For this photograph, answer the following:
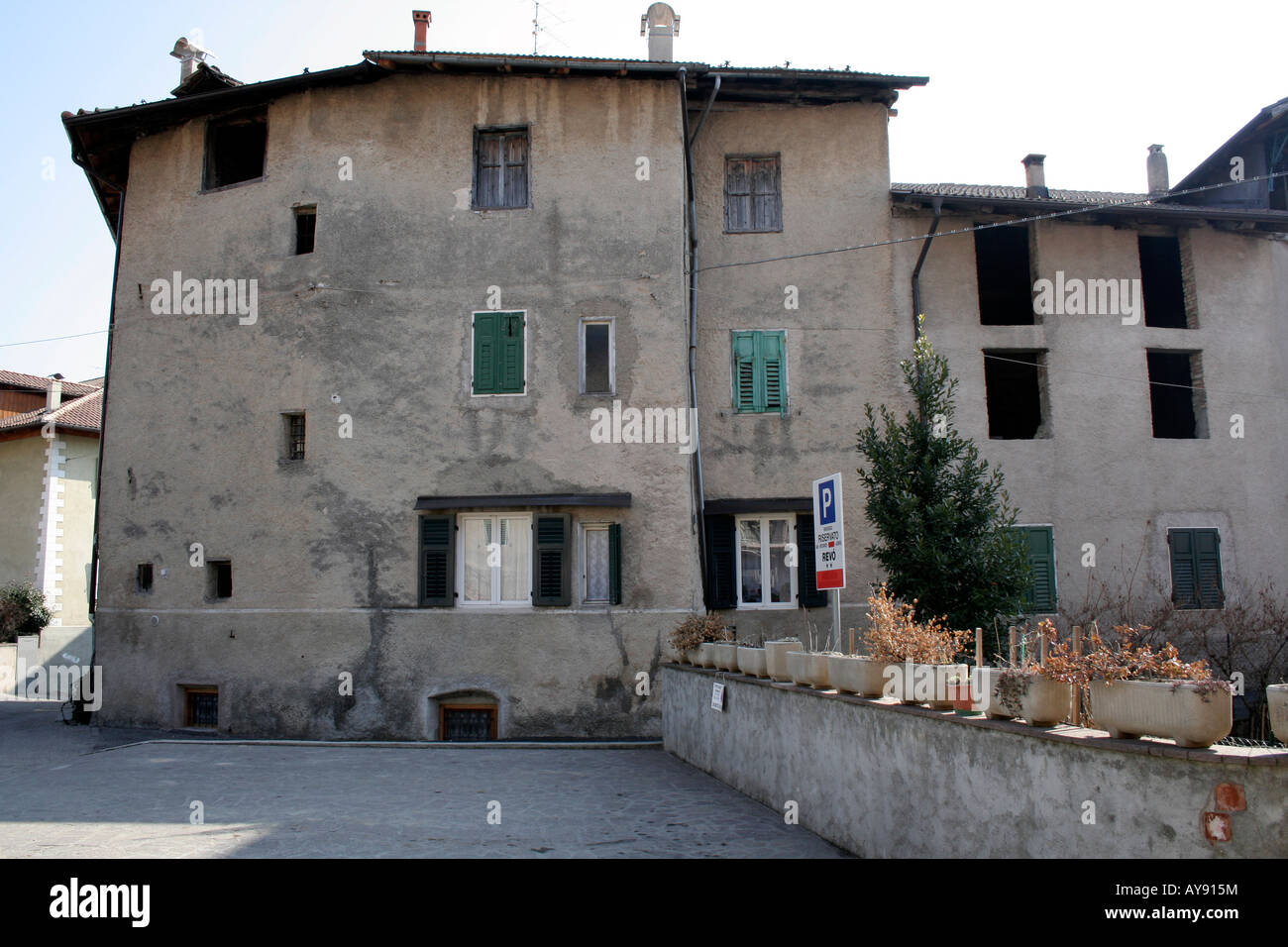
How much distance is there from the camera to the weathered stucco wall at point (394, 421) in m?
14.8

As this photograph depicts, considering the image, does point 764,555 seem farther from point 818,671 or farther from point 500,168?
point 818,671

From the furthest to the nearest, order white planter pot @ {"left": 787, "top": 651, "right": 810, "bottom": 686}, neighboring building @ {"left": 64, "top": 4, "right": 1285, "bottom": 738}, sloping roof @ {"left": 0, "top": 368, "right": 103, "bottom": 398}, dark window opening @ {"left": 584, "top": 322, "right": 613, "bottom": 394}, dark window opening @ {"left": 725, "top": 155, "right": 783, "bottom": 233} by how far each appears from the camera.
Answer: sloping roof @ {"left": 0, "top": 368, "right": 103, "bottom": 398} < dark window opening @ {"left": 725, "top": 155, "right": 783, "bottom": 233} < dark window opening @ {"left": 584, "top": 322, "right": 613, "bottom": 394} < neighboring building @ {"left": 64, "top": 4, "right": 1285, "bottom": 738} < white planter pot @ {"left": 787, "top": 651, "right": 810, "bottom": 686}

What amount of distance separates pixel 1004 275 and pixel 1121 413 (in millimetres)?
3527

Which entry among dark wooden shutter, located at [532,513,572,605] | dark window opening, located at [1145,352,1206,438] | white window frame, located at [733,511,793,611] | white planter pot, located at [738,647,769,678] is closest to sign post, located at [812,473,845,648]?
white planter pot, located at [738,647,769,678]

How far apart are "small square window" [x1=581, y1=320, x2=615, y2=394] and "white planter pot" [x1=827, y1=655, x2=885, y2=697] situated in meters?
8.56

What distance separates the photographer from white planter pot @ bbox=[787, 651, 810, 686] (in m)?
8.20

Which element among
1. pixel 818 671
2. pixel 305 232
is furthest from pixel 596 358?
pixel 818 671

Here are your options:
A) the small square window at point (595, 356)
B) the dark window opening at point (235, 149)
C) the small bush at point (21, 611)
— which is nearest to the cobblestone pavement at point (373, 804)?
the small square window at point (595, 356)

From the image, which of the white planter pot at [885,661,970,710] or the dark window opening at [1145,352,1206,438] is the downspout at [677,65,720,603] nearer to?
the dark window opening at [1145,352,1206,438]

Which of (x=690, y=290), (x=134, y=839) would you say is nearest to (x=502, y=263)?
(x=690, y=290)

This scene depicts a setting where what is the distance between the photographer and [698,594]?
15195 millimetres

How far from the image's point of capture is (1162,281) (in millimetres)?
18547
